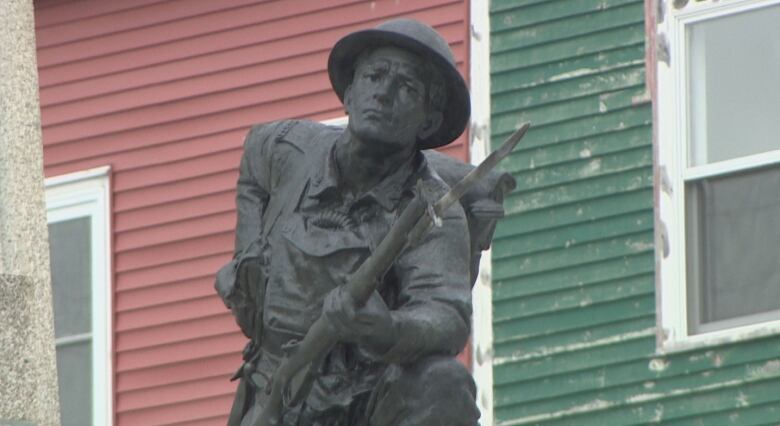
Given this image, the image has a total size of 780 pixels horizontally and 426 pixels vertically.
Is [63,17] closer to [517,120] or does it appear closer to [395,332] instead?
[517,120]

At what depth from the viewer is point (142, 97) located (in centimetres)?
2081

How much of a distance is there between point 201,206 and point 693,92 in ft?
11.4

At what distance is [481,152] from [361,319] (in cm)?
1026

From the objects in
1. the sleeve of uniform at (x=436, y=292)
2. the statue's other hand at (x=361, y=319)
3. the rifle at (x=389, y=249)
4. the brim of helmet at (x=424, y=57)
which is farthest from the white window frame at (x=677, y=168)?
the statue's other hand at (x=361, y=319)

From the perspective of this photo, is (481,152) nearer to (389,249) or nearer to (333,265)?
(333,265)

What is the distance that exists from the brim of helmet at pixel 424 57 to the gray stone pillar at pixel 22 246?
1.57 metres

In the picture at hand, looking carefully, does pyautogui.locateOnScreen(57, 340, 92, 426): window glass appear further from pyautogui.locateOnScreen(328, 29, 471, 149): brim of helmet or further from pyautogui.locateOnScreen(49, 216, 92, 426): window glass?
pyautogui.locateOnScreen(328, 29, 471, 149): brim of helmet

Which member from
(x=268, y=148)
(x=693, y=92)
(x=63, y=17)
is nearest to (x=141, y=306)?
(x=63, y=17)

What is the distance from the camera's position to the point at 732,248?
17969 mm

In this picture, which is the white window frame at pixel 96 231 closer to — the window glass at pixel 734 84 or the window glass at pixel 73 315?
the window glass at pixel 73 315

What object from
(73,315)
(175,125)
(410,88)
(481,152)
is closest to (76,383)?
(73,315)

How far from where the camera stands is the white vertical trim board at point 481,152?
18.3 metres

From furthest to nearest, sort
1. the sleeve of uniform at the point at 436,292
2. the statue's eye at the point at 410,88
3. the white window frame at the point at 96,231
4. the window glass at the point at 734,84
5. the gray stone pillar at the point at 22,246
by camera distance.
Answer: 1. the white window frame at the point at 96,231
2. the window glass at the point at 734,84
3. the gray stone pillar at the point at 22,246
4. the statue's eye at the point at 410,88
5. the sleeve of uniform at the point at 436,292

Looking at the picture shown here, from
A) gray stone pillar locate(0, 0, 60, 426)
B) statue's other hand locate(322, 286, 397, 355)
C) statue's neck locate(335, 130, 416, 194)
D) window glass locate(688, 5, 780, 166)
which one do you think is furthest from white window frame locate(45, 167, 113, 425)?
statue's other hand locate(322, 286, 397, 355)
